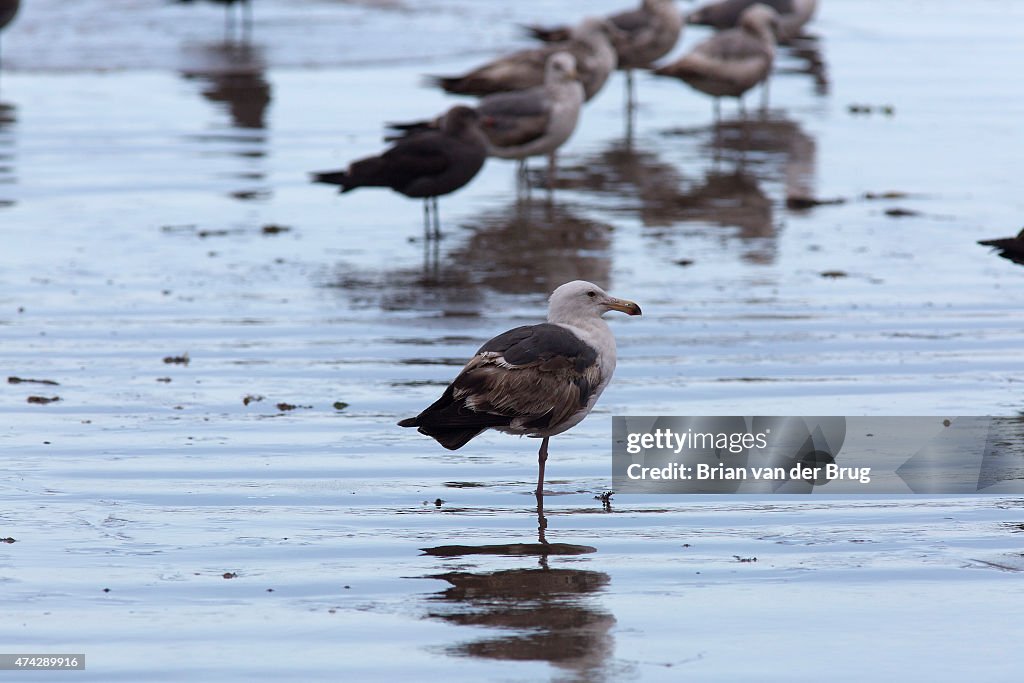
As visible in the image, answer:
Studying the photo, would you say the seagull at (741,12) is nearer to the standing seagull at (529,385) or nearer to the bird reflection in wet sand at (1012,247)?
the bird reflection in wet sand at (1012,247)

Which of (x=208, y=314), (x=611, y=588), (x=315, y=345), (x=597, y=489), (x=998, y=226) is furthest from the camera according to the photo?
(x=998, y=226)

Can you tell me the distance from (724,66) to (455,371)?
34.1 ft

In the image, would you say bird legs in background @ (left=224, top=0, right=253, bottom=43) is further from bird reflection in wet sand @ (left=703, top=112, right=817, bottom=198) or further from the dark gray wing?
the dark gray wing

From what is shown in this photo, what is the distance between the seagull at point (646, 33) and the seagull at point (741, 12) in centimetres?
356

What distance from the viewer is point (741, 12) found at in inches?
971

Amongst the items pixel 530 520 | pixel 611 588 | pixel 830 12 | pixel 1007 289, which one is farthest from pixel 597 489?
pixel 830 12

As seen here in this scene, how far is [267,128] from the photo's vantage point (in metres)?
18.5

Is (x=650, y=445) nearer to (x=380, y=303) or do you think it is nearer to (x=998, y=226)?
(x=380, y=303)

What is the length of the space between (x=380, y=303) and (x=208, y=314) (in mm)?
1178

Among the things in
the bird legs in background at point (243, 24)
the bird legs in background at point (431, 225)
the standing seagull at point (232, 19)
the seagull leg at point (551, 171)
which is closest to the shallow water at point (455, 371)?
the bird legs in background at point (431, 225)

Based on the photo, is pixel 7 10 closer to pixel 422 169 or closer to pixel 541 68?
pixel 541 68

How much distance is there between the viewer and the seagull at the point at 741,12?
81.0ft

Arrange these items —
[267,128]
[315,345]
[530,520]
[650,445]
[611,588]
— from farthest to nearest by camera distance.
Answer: [267,128], [315,345], [650,445], [530,520], [611,588]

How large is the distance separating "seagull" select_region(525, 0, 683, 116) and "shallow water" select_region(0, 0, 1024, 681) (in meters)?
0.66
